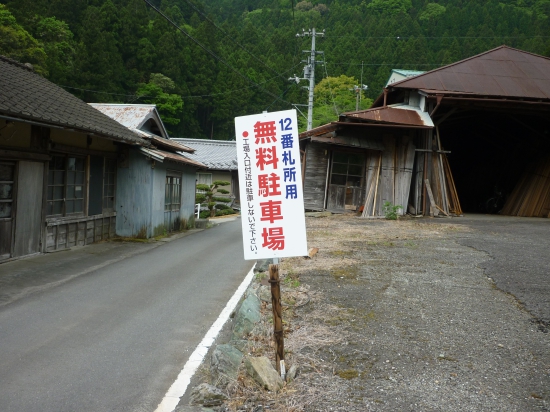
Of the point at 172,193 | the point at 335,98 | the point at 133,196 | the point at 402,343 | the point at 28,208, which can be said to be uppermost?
the point at 335,98

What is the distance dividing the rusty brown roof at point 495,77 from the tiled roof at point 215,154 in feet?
59.5

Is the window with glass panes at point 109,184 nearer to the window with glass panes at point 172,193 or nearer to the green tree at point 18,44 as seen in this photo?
the window with glass panes at point 172,193

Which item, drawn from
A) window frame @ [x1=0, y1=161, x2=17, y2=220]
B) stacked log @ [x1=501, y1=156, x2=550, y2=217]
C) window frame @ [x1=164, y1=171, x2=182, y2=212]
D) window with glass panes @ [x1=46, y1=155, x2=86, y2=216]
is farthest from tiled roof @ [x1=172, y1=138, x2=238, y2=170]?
window frame @ [x1=0, y1=161, x2=17, y2=220]

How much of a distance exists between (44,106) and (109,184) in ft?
14.1

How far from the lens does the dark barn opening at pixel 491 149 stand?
19.5 metres

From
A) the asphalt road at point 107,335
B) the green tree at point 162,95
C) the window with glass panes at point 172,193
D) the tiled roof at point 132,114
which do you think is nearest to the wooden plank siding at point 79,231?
the asphalt road at point 107,335

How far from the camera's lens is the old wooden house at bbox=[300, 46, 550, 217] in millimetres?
16969

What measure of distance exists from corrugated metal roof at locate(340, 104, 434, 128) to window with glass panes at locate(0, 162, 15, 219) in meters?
10.7

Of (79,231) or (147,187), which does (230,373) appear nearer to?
(79,231)

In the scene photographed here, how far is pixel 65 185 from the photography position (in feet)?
40.0

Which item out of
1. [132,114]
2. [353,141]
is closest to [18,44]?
[132,114]

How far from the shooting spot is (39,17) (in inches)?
1293

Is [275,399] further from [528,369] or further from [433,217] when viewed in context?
[433,217]

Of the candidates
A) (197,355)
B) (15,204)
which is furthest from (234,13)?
(197,355)
